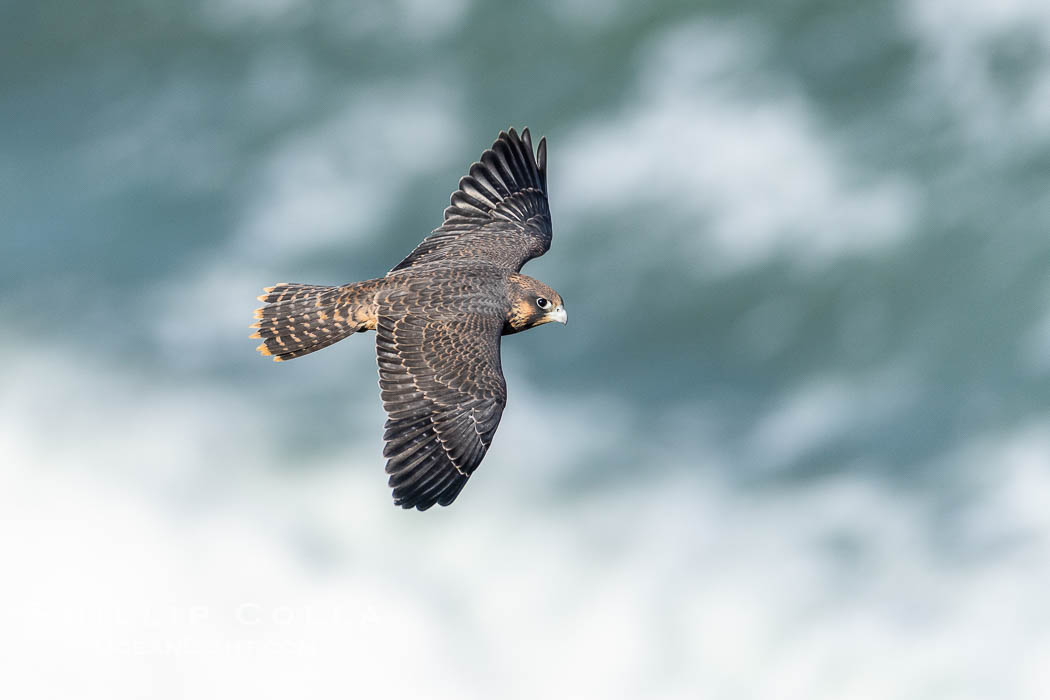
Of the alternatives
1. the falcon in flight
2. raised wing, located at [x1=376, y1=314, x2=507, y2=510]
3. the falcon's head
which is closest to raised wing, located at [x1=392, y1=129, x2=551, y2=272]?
the falcon in flight

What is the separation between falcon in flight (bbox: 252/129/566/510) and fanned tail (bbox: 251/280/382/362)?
0.01 m

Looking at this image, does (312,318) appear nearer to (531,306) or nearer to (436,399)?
(436,399)

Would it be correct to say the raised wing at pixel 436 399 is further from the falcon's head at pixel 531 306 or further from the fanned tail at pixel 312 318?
the falcon's head at pixel 531 306

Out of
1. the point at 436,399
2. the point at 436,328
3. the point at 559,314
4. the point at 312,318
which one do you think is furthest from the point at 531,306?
the point at 312,318

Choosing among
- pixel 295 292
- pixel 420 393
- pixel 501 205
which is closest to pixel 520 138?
pixel 501 205

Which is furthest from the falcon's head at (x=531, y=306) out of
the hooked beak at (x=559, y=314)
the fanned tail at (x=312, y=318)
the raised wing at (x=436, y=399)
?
the fanned tail at (x=312, y=318)

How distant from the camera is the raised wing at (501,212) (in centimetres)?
1480

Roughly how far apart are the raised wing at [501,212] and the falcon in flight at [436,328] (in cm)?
3

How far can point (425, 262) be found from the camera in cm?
1434

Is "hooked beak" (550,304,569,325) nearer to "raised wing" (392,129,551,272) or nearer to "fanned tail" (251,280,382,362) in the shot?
"raised wing" (392,129,551,272)

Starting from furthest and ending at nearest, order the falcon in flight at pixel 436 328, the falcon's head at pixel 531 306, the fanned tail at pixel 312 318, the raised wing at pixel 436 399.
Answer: the falcon's head at pixel 531 306 → the fanned tail at pixel 312 318 → the falcon in flight at pixel 436 328 → the raised wing at pixel 436 399

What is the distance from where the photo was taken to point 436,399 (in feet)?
39.6

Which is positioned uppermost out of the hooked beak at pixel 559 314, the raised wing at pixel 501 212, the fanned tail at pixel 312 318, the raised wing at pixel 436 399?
the raised wing at pixel 501 212

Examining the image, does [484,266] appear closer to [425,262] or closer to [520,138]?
[425,262]
